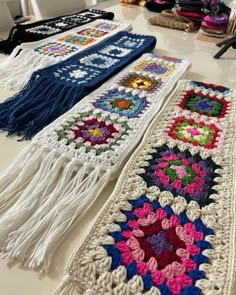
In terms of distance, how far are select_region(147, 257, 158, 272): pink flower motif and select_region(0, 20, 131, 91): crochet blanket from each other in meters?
0.56

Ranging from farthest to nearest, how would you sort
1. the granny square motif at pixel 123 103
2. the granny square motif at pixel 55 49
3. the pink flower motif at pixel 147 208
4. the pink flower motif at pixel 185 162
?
the granny square motif at pixel 55 49 < the granny square motif at pixel 123 103 < the pink flower motif at pixel 185 162 < the pink flower motif at pixel 147 208

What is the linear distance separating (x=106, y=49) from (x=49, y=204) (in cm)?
67

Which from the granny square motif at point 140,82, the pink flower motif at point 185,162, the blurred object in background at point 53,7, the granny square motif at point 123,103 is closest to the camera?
the pink flower motif at point 185,162

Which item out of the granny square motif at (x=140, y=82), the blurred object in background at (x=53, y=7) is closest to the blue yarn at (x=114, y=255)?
the granny square motif at (x=140, y=82)

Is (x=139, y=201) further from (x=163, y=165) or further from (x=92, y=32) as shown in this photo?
(x=92, y=32)

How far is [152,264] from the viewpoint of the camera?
0.42 meters

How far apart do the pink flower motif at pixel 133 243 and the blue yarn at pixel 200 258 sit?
8cm

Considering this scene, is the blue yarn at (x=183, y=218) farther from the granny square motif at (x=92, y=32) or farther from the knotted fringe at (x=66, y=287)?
the granny square motif at (x=92, y=32)

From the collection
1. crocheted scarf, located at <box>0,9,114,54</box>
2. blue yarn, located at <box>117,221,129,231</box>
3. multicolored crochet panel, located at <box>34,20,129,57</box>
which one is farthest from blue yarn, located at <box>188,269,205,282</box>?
crocheted scarf, located at <box>0,9,114,54</box>

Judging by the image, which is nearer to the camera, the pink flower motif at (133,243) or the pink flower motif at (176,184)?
the pink flower motif at (133,243)

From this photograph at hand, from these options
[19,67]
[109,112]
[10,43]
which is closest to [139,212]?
[109,112]

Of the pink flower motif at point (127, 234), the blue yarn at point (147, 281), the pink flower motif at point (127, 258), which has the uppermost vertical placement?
the pink flower motif at point (127, 258)

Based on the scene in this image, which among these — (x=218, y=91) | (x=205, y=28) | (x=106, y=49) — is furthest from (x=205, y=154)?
(x=205, y=28)

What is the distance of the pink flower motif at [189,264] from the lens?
419 millimetres
